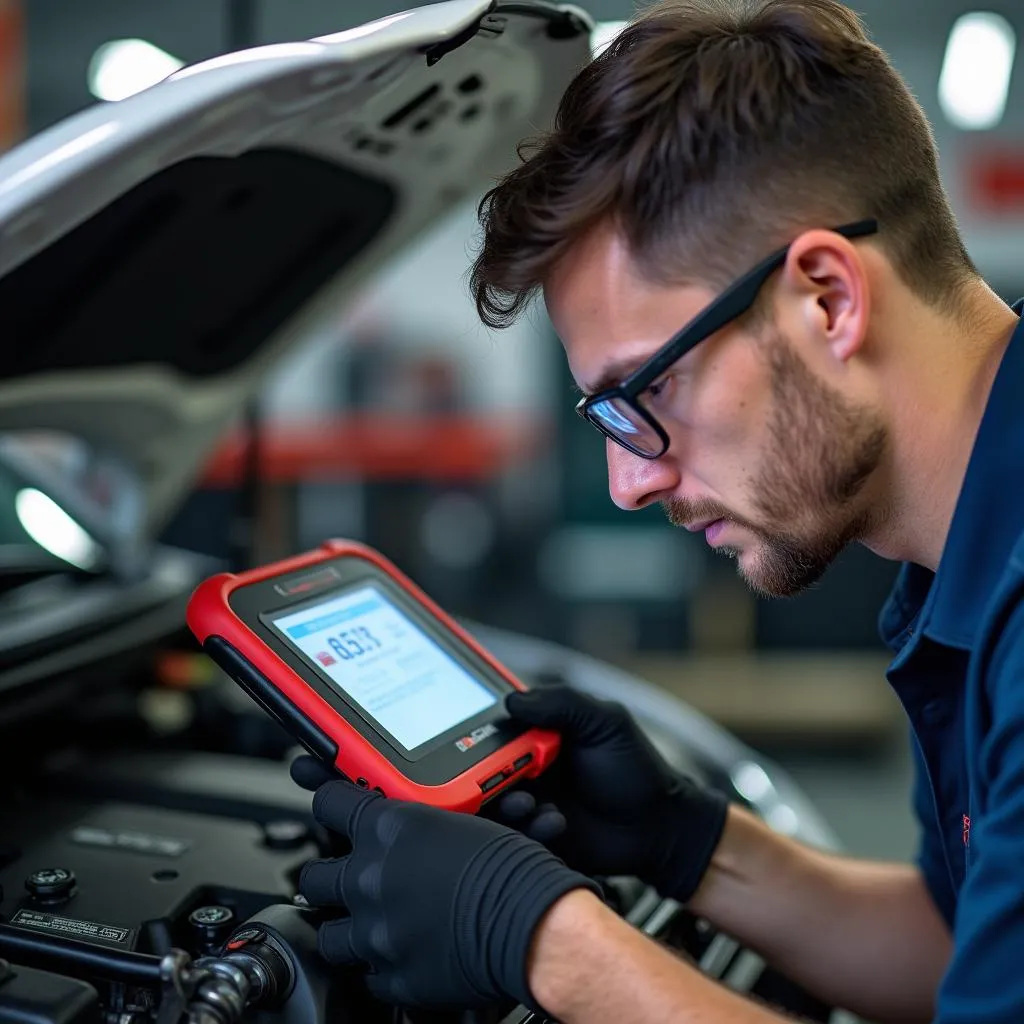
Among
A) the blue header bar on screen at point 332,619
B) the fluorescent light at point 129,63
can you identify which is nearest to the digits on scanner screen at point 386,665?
the blue header bar on screen at point 332,619

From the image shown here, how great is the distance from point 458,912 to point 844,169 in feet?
2.03

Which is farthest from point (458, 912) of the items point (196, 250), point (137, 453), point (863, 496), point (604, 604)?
point (604, 604)

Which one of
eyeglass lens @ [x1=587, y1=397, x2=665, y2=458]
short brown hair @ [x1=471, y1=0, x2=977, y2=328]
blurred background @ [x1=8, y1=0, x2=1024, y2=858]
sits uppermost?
short brown hair @ [x1=471, y1=0, x2=977, y2=328]

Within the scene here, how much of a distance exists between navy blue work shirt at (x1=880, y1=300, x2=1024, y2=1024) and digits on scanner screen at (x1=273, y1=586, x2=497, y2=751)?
15.6 inches

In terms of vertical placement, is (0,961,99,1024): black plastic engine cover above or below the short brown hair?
below

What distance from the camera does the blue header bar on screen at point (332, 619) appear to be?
3.15 feet

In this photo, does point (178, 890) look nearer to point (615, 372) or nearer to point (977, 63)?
point (615, 372)

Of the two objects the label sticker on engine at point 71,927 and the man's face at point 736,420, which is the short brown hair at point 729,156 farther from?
the label sticker on engine at point 71,927

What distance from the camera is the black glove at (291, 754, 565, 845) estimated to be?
908 mm

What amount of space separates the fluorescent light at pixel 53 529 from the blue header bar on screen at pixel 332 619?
0.55 meters

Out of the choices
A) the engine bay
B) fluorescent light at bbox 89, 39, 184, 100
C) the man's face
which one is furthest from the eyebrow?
fluorescent light at bbox 89, 39, 184, 100

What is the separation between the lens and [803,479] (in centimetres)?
91

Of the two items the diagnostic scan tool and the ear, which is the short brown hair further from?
the diagnostic scan tool

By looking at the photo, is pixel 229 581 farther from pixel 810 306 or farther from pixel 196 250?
pixel 810 306
